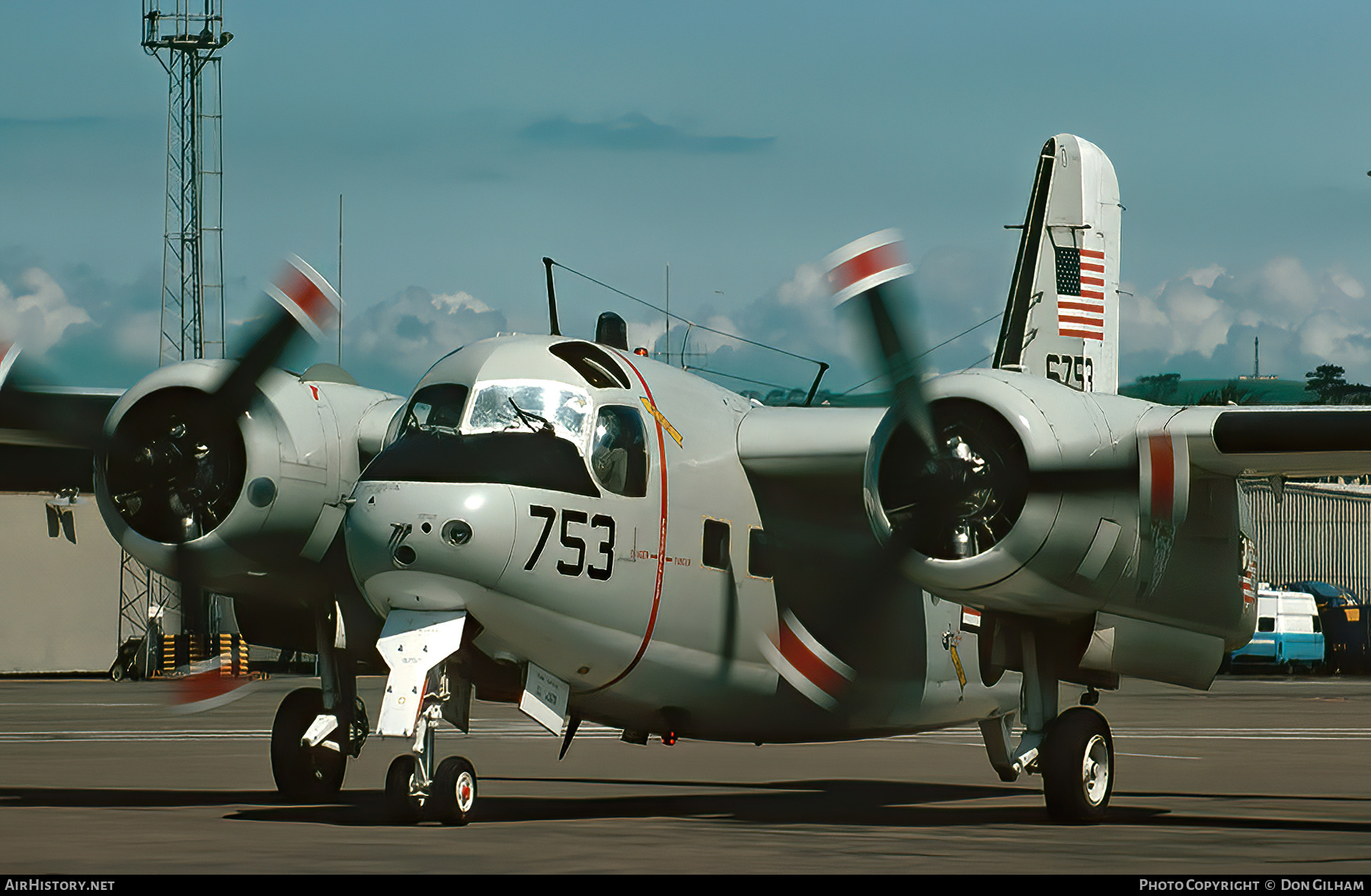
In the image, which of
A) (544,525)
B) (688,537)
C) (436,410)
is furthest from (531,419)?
(688,537)

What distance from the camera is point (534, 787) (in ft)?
68.0

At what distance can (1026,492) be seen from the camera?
49.6 feet

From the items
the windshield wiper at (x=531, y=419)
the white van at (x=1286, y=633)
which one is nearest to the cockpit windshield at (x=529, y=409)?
the windshield wiper at (x=531, y=419)

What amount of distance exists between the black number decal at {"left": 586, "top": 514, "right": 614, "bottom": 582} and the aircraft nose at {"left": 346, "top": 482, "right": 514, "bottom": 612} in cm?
101

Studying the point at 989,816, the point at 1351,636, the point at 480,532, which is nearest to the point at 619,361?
the point at 480,532

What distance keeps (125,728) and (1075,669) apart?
22042 millimetres

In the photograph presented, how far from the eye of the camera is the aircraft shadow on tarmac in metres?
16.1

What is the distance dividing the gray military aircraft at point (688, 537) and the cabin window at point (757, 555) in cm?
2

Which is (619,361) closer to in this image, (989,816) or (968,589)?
(968,589)

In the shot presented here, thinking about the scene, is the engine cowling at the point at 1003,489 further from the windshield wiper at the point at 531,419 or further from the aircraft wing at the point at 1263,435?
the windshield wiper at the point at 531,419

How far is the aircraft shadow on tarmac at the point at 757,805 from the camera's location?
16109mm

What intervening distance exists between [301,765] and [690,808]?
4.21 metres

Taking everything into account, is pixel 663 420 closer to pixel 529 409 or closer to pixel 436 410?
pixel 529 409

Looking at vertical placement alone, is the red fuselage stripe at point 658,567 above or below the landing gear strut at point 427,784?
above
